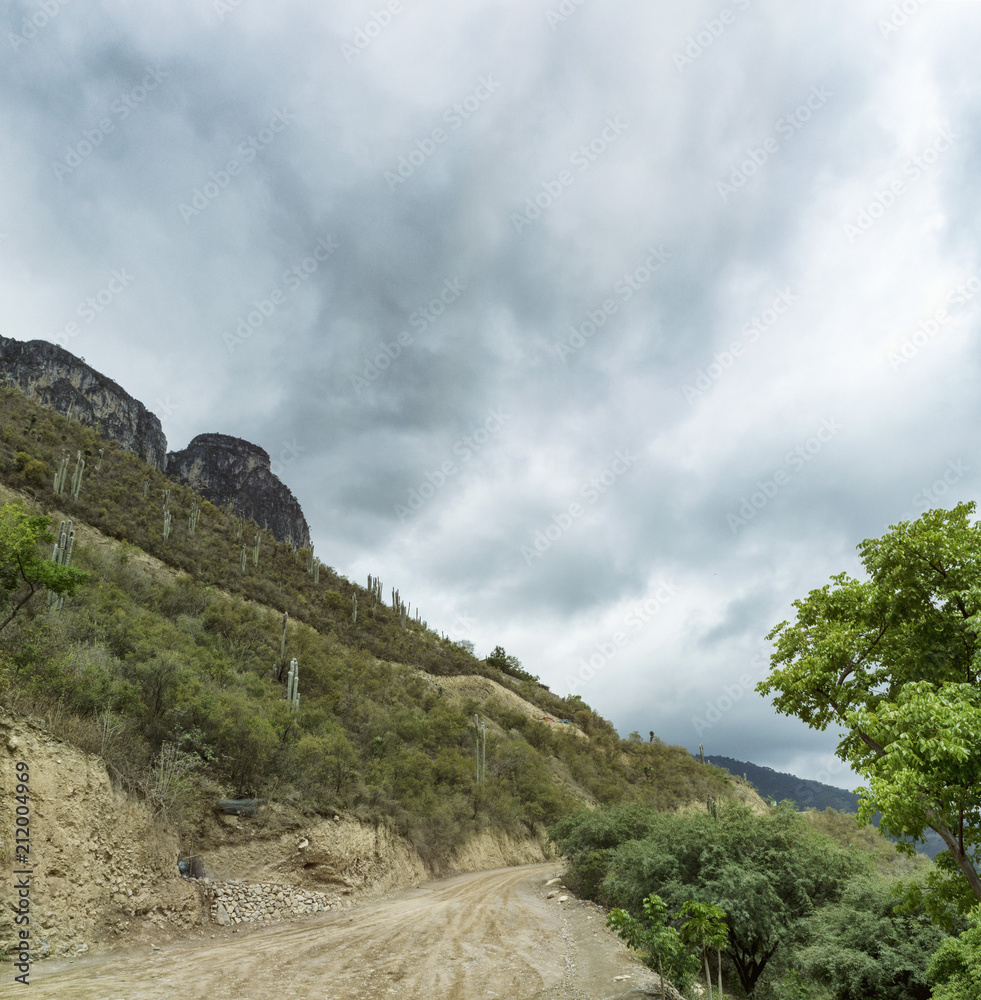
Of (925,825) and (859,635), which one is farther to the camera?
(859,635)

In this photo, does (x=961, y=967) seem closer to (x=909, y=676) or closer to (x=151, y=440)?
(x=909, y=676)

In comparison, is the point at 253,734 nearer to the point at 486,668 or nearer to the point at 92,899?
the point at 92,899

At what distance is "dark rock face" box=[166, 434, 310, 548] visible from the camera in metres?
99.3

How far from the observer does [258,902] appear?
16.6 m

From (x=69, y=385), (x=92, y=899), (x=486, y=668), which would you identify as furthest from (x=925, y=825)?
(x=69, y=385)

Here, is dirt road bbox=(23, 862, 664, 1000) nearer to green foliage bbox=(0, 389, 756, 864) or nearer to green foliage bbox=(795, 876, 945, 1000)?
green foliage bbox=(795, 876, 945, 1000)

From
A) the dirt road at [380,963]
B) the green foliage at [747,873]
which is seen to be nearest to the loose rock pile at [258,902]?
the dirt road at [380,963]

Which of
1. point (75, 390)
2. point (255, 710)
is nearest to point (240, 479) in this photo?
point (75, 390)

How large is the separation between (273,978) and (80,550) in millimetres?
25549

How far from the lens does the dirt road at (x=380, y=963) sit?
10.1m

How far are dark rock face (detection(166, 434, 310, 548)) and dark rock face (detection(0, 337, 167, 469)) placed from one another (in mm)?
10201

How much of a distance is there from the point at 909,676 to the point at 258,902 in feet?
58.1

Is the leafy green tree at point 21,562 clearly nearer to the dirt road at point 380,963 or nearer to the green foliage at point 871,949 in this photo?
the dirt road at point 380,963

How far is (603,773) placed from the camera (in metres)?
53.8
